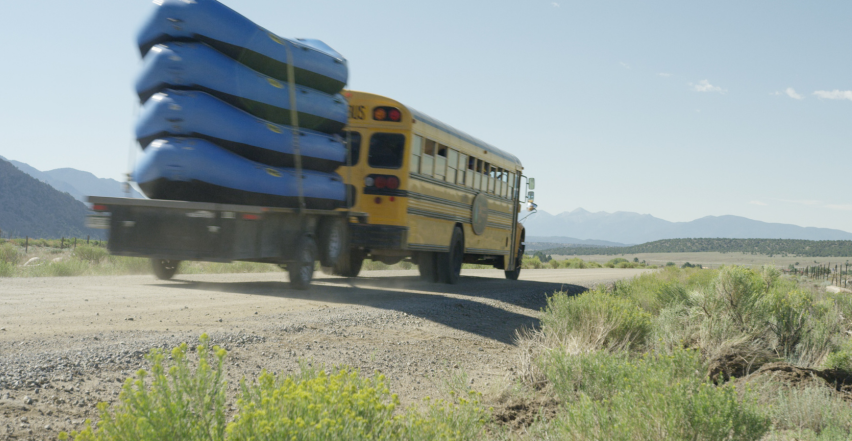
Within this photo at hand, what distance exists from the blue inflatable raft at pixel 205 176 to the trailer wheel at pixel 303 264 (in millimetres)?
883

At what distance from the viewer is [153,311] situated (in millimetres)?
7203

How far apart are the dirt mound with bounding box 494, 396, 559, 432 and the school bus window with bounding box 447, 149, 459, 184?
8.33 metres

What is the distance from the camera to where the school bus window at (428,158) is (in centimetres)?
1194

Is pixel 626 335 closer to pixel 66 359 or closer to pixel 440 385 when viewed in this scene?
pixel 440 385

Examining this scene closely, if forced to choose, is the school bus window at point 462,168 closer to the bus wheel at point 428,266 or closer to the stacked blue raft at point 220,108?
the bus wheel at point 428,266

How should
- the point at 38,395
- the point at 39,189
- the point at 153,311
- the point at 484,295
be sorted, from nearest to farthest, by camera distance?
1. the point at 38,395
2. the point at 153,311
3. the point at 484,295
4. the point at 39,189

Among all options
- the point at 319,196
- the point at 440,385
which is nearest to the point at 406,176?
the point at 319,196

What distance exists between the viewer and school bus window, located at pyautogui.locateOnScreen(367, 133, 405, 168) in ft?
37.3

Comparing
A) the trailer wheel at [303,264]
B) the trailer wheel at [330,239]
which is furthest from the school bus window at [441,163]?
the trailer wheel at [303,264]

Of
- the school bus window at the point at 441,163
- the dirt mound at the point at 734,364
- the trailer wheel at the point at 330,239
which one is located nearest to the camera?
the dirt mound at the point at 734,364

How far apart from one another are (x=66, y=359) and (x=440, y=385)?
258 centimetres

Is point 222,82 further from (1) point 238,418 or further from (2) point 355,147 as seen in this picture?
(1) point 238,418

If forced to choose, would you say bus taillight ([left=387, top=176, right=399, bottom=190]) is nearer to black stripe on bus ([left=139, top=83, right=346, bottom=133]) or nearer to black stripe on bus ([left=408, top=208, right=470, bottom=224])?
black stripe on bus ([left=408, top=208, right=470, bottom=224])

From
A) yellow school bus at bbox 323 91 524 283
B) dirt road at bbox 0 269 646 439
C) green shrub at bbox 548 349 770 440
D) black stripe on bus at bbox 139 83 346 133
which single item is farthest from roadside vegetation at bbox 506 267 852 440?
black stripe on bus at bbox 139 83 346 133
